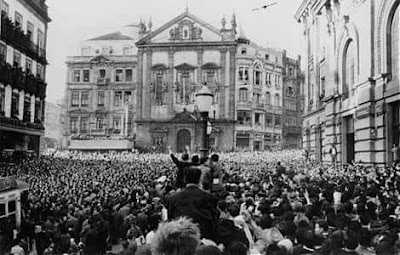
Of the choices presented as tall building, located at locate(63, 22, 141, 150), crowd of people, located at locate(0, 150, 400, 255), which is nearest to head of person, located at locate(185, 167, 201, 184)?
crowd of people, located at locate(0, 150, 400, 255)

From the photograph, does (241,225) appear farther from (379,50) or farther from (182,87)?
(182,87)

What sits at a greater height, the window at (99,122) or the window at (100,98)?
the window at (100,98)

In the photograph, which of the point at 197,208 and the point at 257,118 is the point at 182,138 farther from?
the point at 197,208

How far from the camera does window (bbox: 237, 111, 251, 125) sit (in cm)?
6538

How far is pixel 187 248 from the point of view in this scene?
15.1ft

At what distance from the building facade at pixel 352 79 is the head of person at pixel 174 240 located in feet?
59.3

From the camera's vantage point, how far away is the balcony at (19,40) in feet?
106

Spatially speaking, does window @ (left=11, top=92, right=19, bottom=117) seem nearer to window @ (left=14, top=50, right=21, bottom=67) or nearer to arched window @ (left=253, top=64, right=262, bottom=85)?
window @ (left=14, top=50, right=21, bottom=67)

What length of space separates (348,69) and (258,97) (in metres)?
38.7

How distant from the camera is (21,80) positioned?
115 feet

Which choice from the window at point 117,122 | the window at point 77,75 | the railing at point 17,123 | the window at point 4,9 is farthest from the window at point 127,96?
the window at point 4,9

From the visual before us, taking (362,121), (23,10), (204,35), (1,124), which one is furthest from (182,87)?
(362,121)

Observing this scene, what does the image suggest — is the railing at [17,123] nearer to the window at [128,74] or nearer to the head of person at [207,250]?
the head of person at [207,250]

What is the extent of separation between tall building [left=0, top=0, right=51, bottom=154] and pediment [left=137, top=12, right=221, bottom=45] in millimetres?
27538
